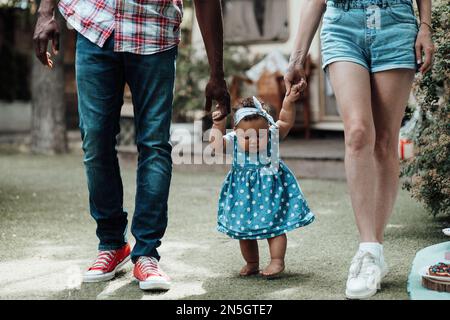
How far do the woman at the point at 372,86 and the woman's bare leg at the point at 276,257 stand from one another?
0.40 m

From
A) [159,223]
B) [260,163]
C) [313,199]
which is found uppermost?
[260,163]

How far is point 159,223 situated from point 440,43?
71.9 inches

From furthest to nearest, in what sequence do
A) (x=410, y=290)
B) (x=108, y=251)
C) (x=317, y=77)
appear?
(x=317, y=77) → (x=108, y=251) → (x=410, y=290)

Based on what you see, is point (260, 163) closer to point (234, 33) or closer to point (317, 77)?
point (317, 77)

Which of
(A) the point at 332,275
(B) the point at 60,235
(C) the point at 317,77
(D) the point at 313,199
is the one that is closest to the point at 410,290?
(A) the point at 332,275

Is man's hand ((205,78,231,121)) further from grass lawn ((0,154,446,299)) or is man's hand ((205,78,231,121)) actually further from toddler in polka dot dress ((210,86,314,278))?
grass lawn ((0,154,446,299))

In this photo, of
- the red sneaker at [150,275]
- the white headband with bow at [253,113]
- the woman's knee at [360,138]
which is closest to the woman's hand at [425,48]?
the woman's knee at [360,138]

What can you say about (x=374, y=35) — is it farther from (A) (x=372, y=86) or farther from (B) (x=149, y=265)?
(B) (x=149, y=265)

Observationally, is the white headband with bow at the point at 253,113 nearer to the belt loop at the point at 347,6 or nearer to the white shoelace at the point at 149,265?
the belt loop at the point at 347,6

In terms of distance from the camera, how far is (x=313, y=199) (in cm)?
586

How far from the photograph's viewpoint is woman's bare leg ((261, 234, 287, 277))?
321 centimetres

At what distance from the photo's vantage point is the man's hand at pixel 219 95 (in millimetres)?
Answer: 3162

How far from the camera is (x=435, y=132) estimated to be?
Result: 414 cm

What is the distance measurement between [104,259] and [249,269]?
2.09ft
